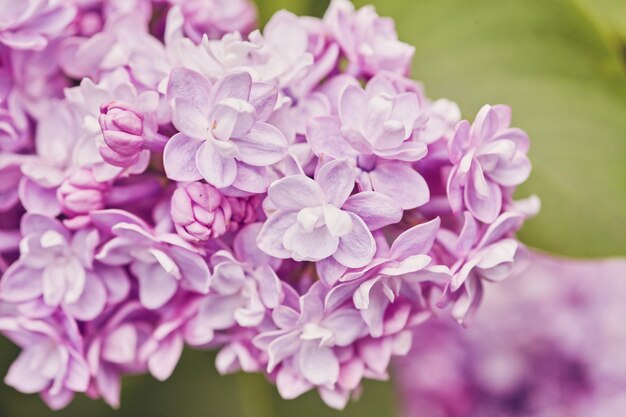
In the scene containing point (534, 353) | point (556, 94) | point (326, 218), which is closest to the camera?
point (326, 218)

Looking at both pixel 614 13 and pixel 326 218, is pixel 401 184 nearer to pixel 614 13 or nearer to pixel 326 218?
pixel 326 218

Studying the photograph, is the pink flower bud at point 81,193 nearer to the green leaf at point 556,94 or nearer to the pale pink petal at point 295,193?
the pale pink petal at point 295,193

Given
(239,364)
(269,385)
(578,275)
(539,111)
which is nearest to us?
(239,364)

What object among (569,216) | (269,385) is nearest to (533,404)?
(269,385)

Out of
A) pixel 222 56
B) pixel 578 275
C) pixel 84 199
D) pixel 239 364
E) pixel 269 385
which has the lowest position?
pixel 269 385

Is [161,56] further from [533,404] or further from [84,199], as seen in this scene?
[533,404]

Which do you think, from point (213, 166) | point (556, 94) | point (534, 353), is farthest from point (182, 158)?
point (534, 353)

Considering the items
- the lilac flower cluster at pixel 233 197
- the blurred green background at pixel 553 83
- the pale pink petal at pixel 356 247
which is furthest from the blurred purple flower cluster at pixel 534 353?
the pale pink petal at pixel 356 247
